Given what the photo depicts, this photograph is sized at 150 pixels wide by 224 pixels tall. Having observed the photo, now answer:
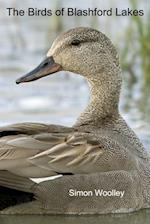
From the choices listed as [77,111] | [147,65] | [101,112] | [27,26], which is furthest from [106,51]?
[27,26]

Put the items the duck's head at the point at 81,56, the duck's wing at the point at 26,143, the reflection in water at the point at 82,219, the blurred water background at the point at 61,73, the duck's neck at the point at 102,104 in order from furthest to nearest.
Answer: the blurred water background at the point at 61,73, the duck's neck at the point at 102,104, the duck's head at the point at 81,56, the reflection in water at the point at 82,219, the duck's wing at the point at 26,143

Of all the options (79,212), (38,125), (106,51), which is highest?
(106,51)

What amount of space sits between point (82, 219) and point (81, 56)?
1.49 metres

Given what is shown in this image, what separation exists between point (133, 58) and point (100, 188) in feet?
16.7

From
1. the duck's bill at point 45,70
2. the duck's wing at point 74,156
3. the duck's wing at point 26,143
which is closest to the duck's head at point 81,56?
the duck's bill at point 45,70

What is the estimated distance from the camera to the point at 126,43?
501 inches

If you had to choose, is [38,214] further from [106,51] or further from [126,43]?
[126,43]

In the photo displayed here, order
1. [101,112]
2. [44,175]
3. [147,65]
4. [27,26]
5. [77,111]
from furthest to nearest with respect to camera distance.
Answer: [27,26] → [147,65] → [77,111] → [101,112] → [44,175]

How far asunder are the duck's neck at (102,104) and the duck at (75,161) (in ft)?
0.29

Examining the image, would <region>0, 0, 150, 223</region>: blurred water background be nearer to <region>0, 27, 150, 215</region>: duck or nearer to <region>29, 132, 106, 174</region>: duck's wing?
<region>0, 27, 150, 215</region>: duck

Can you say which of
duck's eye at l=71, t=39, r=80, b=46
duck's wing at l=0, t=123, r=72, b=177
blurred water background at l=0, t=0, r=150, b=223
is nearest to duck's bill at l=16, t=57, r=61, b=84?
duck's eye at l=71, t=39, r=80, b=46

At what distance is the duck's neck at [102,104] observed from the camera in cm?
889

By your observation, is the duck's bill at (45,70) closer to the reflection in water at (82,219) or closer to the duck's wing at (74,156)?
the duck's wing at (74,156)

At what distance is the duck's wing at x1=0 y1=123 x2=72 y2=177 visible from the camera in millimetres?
7809
